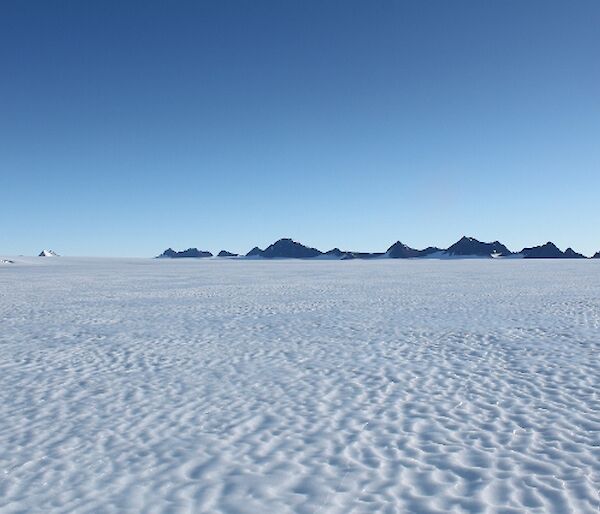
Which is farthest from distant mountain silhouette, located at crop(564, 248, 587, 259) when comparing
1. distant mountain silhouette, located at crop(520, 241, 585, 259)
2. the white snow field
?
the white snow field

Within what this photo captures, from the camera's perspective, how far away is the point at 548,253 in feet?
613

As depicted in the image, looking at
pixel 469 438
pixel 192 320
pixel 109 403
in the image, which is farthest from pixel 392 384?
pixel 192 320

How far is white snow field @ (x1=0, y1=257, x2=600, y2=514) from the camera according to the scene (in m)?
6.20

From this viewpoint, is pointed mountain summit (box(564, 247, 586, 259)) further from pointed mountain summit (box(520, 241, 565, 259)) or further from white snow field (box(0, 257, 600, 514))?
white snow field (box(0, 257, 600, 514))

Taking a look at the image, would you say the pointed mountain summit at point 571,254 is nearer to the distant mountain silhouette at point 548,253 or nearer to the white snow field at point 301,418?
the distant mountain silhouette at point 548,253

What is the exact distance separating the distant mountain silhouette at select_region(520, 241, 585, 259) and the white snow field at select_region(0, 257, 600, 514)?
7374 inches

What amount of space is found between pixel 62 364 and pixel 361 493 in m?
9.84

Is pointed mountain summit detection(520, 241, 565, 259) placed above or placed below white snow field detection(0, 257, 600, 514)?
above

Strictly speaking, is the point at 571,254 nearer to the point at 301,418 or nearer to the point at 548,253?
the point at 548,253

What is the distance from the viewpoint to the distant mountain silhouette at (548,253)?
18300 centimetres

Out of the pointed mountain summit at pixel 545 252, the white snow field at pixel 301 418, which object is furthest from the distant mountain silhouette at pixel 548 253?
the white snow field at pixel 301 418

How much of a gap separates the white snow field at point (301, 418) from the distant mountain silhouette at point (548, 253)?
18729 cm

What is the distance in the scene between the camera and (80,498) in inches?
240

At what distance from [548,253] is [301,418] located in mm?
202763
